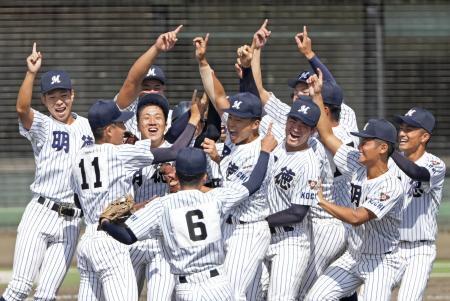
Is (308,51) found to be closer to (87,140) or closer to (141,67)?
(141,67)

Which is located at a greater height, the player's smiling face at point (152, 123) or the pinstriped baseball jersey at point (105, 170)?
the player's smiling face at point (152, 123)

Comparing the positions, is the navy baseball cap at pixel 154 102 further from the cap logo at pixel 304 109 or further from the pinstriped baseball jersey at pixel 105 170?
the cap logo at pixel 304 109

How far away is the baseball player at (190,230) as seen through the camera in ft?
27.2

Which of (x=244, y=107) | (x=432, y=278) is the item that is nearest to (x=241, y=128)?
(x=244, y=107)

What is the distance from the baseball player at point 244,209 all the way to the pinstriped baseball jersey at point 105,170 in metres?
0.64

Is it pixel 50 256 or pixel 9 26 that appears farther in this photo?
pixel 9 26

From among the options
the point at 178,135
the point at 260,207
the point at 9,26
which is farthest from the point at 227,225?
the point at 9,26

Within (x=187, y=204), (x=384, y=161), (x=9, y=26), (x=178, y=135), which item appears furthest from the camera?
(x=9, y=26)

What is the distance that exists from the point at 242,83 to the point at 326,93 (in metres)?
0.67

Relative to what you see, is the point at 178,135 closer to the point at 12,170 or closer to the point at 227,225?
the point at 227,225

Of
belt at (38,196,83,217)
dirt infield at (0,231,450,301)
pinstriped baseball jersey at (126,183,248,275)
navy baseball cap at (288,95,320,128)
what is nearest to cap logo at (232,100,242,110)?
navy baseball cap at (288,95,320,128)

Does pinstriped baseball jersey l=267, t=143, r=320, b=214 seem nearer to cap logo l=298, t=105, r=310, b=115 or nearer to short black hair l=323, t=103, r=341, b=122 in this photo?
cap logo l=298, t=105, r=310, b=115

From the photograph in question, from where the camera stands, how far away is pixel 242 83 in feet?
32.5

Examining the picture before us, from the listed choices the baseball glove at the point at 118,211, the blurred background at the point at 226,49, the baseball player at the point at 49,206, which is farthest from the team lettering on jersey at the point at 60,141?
the blurred background at the point at 226,49
